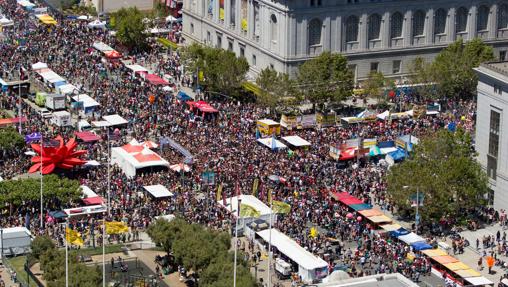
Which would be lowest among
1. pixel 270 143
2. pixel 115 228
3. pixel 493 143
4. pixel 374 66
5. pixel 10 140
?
pixel 115 228

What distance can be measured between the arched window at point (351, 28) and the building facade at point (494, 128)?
3165 centimetres

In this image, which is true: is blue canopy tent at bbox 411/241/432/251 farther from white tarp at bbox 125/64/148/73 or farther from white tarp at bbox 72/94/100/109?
white tarp at bbox 125/64/148/73

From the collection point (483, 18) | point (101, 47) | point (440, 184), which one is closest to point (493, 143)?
point (440, 184)

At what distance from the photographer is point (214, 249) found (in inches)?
3533

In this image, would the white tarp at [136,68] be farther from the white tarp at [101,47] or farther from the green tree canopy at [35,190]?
the green tree canopy at [35,190]

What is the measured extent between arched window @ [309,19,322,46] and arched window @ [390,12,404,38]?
820 centimetres

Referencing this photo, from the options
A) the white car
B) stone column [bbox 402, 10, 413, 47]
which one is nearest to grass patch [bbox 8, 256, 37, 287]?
the white car

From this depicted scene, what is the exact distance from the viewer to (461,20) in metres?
145

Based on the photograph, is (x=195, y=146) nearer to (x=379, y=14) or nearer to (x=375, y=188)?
(x=375, y=188)

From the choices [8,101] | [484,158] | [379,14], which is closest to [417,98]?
[379,14]

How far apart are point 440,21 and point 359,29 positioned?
9.60 m

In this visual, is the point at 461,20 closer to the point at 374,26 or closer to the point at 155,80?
the point at 374,26

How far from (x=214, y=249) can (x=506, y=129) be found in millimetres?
28944

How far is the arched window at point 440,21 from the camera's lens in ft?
472
